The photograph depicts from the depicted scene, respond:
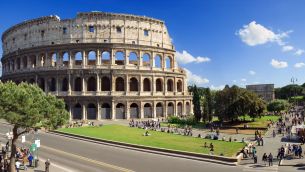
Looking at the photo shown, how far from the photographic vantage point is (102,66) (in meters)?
69.3

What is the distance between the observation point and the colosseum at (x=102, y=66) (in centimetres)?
6862

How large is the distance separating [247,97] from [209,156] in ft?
98.6

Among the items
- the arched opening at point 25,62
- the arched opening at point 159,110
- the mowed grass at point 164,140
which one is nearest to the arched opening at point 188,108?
the arched opening at point 159,110

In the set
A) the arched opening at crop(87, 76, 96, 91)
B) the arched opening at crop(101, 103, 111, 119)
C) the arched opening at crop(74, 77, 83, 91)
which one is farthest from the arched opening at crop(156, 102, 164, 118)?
the arched opening at crop(74, 77, 83, 91)

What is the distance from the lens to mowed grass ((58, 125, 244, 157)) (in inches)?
1403

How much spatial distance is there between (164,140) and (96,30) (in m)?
37.2

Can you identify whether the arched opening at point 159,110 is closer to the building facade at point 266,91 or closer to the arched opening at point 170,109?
the arched opening at point 170,109

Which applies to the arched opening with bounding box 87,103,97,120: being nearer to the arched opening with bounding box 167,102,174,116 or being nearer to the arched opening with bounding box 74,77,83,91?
the arched opening with bounding box 74,77,83,91

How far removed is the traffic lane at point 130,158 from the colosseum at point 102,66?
27763 millimetres

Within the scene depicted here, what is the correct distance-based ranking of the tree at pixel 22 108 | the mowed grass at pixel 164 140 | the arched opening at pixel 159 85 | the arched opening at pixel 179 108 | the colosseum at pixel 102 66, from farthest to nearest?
the arched opening at pixel 179 108, the arched opening at pixel 159 85, the colosseum at pixel 102 66, the mowed grass at pixel 164 140, the tree at pixel 22 108

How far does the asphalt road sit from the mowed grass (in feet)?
11.5

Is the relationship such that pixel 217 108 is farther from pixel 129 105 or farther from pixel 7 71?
pixel 7 71

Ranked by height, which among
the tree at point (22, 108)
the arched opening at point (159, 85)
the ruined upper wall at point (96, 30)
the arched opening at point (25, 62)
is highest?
the ruined upper wall at point (96, 30)

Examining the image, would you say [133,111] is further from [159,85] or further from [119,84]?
[159,85]
